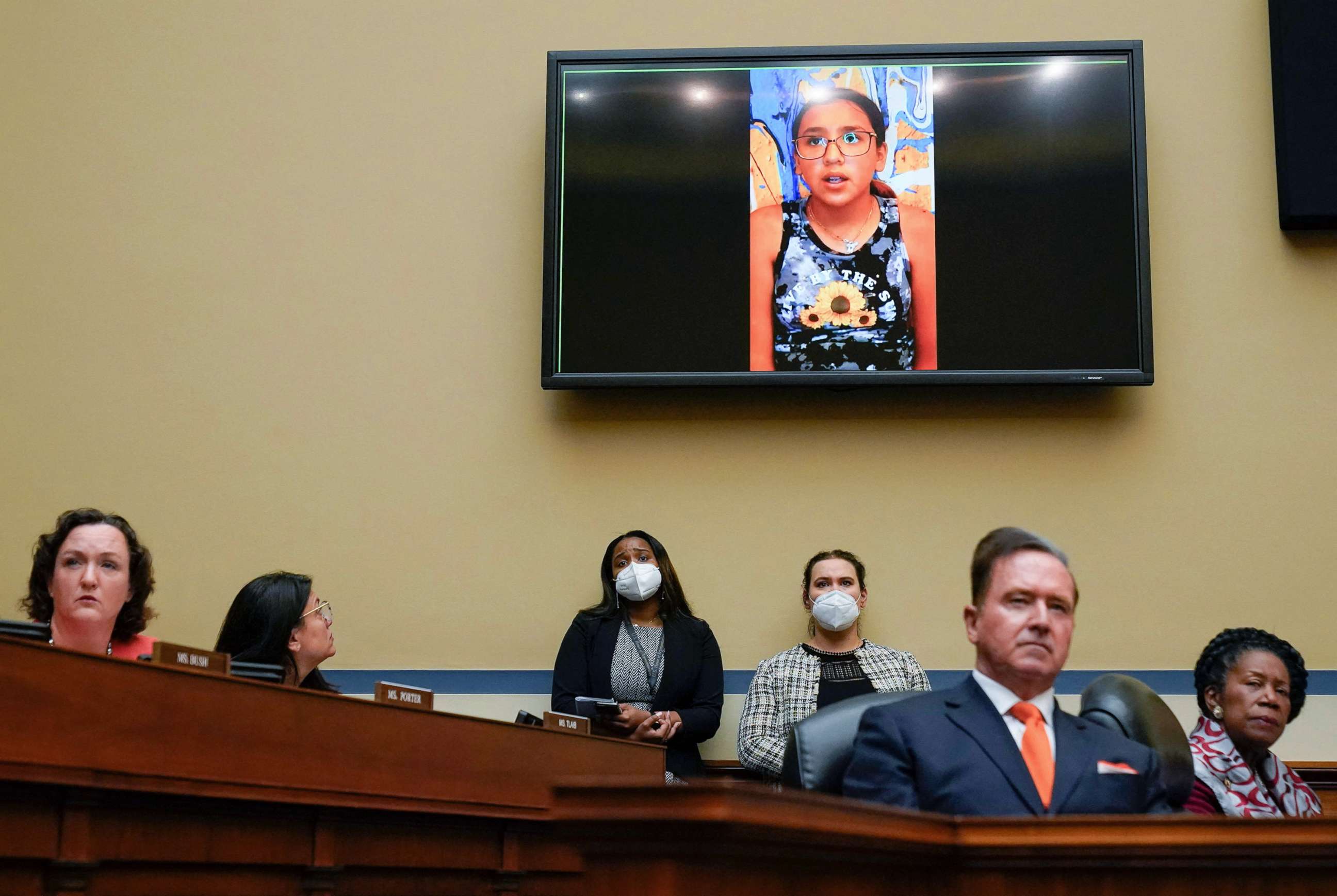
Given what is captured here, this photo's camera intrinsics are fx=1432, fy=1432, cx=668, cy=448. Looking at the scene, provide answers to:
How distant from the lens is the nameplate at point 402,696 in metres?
3.20

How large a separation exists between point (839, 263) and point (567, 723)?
6.95 feet

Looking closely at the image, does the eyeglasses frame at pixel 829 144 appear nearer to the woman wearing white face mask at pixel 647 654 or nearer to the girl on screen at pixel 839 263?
the girl on screen at pixel 839 263

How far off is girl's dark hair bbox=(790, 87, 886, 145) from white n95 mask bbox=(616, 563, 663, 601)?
170 centimetres

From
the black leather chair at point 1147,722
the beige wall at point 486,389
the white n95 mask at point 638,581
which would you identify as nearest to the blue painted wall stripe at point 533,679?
the beige wall at point 486,389

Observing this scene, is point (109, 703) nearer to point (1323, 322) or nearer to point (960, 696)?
point (960, 696)

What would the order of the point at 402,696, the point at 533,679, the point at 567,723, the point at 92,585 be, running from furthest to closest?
1. the point at 533,679
2. the point at 567,723
3. the point at 92,585
4. the point at 402,696

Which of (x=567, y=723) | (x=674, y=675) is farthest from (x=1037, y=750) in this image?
(x=674, y=675)

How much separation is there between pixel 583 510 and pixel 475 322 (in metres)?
0.82

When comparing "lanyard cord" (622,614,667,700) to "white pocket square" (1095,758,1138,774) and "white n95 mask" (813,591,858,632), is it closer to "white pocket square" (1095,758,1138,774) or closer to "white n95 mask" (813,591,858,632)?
"white n95 mask" (813,591,858,632)

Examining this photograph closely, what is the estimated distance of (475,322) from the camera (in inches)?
209

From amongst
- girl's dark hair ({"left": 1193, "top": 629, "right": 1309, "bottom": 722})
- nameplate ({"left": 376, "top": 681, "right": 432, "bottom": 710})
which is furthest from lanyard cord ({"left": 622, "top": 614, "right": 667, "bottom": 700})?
girl's dark hair ({"left": 1193, "top": 629, "right": 1309, "bottom": 722})

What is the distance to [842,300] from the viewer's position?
16.8 ft

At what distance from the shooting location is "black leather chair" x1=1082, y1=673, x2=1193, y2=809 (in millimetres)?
2568

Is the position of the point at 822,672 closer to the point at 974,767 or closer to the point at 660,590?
the point at 660,590
